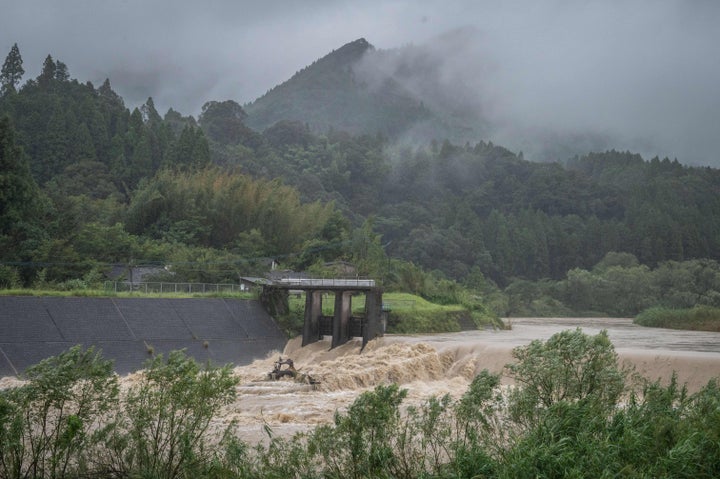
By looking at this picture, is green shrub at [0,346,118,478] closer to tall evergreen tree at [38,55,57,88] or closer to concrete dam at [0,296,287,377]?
concrete dam at [0,296,287,377]

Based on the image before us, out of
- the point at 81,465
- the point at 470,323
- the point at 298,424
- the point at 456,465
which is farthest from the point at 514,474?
the point at 470,323

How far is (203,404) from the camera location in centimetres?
1236

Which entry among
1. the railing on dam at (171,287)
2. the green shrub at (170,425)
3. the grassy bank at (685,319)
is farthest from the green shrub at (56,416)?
the grassy bank at (685,319)

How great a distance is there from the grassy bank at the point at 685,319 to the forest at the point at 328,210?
10997 millimetres

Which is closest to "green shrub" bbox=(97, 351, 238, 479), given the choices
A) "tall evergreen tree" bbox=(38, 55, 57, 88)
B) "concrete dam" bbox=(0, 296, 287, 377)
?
"concrete dam" bbox=(0, 296, 287, 377)

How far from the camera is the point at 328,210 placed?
58.8 metres

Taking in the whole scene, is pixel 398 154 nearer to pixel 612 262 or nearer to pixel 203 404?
pixel 612 262

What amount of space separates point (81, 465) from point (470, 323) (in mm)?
33063

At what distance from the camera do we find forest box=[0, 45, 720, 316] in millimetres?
44312

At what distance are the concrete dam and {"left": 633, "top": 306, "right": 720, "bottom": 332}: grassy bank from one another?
2538 cm

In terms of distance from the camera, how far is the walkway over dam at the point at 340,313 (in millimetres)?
33656

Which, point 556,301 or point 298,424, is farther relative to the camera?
point 556,301

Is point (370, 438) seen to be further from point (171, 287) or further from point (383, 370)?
point (171, 287)

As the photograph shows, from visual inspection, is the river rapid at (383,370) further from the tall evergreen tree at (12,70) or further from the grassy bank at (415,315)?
the tall evergreen tree at (12,70)
